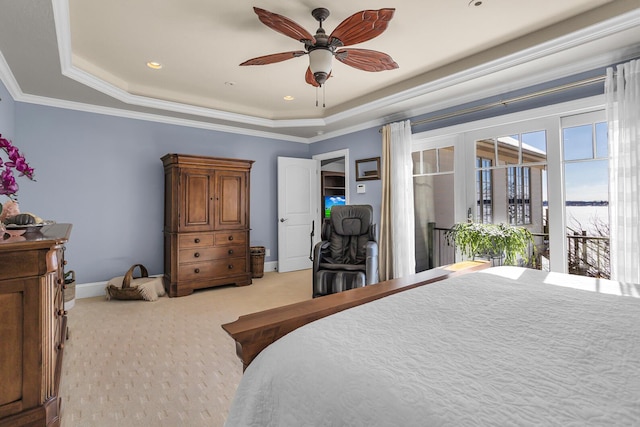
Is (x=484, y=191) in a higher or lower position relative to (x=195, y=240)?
higher

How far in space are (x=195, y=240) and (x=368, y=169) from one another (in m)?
2.71

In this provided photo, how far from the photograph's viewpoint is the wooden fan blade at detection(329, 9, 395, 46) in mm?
1955

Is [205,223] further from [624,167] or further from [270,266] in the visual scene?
[624,167]

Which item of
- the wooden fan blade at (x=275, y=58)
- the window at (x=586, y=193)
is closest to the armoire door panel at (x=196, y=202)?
the wooden fan blade at (x=275, y=58)

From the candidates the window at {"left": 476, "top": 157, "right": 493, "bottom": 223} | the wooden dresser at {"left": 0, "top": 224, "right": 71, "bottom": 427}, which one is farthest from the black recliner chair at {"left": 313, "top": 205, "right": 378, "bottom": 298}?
the wooden dresser at {"left": 0, "top": 224, "right": 71, "bottom": 427}

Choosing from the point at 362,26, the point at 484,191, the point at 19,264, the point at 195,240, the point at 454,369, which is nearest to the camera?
the point at 454,369

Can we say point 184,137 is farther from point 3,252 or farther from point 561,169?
point 561,169

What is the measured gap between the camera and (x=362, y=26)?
210cm

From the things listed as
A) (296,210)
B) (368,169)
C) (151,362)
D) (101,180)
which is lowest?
(151,362)

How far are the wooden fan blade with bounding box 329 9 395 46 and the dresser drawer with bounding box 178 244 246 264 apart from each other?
10.1ft

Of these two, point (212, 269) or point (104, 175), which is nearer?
point (104, 175)

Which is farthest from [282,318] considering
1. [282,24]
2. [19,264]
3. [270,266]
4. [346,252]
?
[270,266]

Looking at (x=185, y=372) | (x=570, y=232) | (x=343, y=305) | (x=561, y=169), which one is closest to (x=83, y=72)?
(x=185, y=372)

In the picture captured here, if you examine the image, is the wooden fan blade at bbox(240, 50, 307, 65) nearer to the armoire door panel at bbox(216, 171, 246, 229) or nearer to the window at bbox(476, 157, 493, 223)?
the armoire door panel at bbox(216, 171, 246, 229)
